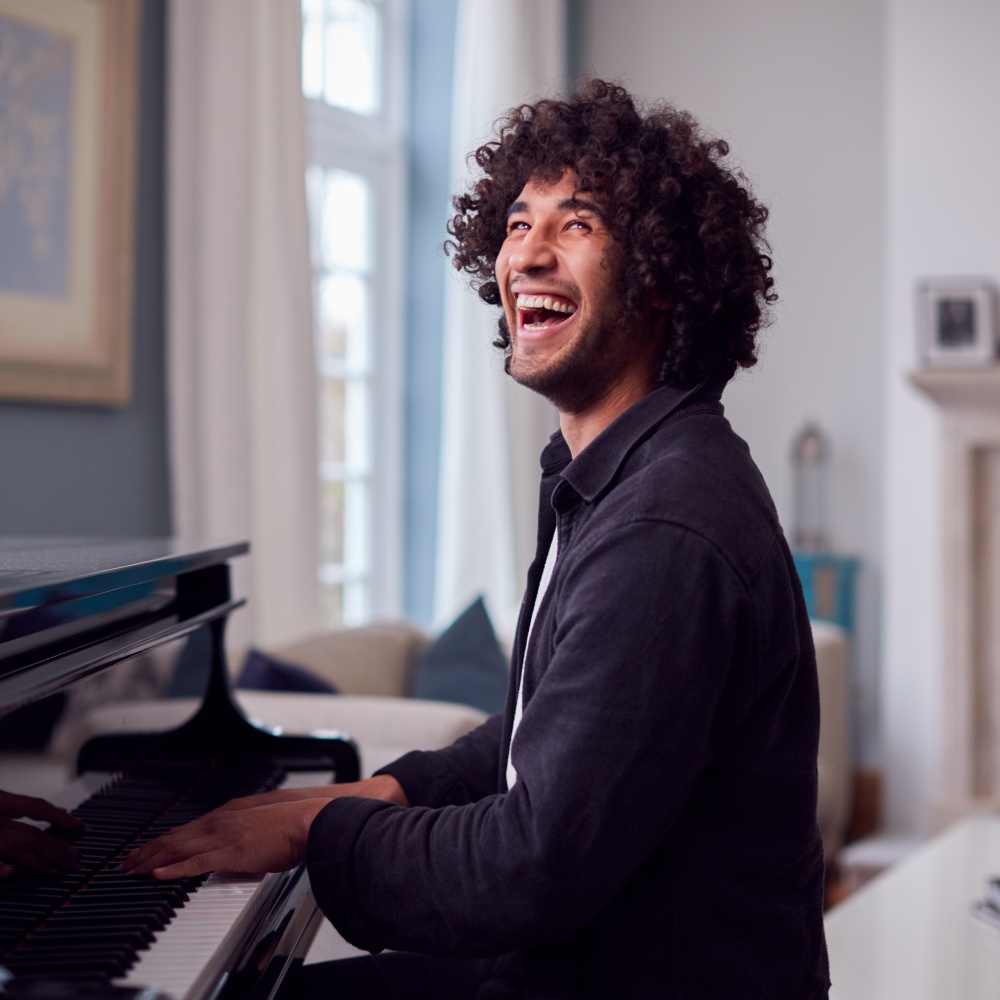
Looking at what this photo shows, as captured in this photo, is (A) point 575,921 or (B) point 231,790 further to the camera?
(B) point 231,790

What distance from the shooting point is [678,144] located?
150 cm

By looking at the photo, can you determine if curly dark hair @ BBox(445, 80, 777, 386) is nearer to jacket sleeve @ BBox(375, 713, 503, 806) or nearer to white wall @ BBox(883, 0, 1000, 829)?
jacket sleeve @ BBox(375, 713, 503, 806)

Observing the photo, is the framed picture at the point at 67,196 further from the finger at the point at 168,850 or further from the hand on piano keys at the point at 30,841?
the finger at the point at 168,850

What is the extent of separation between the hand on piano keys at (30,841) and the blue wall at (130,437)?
182 centimetres

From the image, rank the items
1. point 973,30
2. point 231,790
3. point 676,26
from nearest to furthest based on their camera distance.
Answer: point 231,790, point 973,30, point 676,26

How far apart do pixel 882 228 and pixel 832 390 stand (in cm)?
68

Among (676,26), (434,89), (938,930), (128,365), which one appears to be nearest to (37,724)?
(938,930)

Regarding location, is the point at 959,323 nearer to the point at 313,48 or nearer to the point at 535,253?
the point at 313,48

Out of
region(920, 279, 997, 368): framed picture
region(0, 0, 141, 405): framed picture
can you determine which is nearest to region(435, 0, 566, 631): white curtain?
region(920, 279, 997, 368): framed picture

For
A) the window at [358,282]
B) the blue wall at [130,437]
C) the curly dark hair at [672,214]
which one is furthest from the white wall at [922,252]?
the curly dark hair at [672,214]

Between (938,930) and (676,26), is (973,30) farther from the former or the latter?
(938,930)

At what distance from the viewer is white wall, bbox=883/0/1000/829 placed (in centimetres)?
469

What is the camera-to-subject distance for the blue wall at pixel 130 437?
3109 mm

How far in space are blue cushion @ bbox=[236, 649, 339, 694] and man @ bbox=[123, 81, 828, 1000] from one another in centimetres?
124
